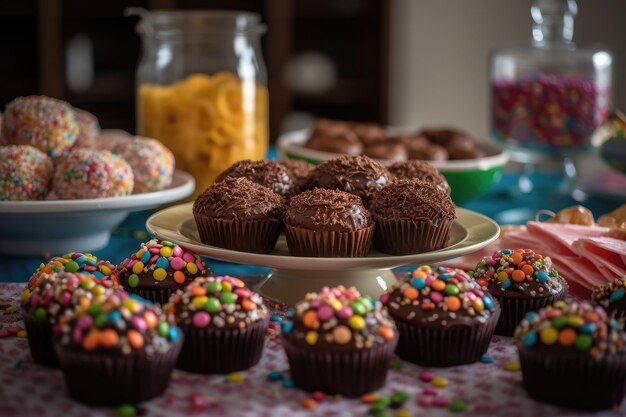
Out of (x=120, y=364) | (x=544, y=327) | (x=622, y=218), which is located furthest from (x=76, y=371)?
(x=622, y=218)

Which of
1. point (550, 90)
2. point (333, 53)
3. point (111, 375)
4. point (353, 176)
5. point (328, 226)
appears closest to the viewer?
point (111, 375)

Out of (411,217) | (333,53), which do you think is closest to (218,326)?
(411,217)

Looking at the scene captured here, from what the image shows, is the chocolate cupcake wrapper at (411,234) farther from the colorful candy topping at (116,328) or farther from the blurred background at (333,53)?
the blurred background at (333,53)

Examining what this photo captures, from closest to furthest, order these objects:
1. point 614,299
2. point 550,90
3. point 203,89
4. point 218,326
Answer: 1. point 218,326
2. point 614,299
3. point 203,89
4. point 550,90

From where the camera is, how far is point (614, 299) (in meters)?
1.07

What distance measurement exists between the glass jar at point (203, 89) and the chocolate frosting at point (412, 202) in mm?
694

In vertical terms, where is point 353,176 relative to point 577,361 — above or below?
above

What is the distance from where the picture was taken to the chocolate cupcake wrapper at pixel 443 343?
993 mm

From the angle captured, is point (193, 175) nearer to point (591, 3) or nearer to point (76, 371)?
point (76, 371)

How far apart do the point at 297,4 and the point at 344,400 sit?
3.70m

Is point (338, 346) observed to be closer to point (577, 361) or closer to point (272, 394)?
point (272, 394)

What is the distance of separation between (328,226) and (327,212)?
1.1 inches

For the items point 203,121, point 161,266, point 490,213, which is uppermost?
point 203,121

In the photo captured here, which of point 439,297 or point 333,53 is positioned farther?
point 333,53
